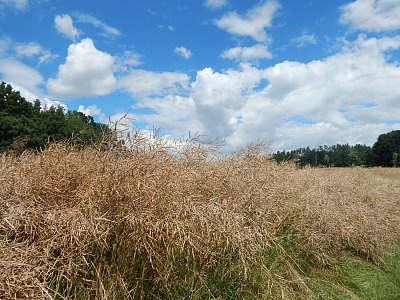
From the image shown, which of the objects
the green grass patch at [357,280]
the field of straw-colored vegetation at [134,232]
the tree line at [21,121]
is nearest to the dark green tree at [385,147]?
the tree line at [21,121]

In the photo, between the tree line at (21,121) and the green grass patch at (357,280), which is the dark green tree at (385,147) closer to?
the tree line at (21,121)

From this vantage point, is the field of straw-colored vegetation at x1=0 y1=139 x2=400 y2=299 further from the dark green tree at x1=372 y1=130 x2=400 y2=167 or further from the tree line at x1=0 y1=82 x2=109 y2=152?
the dark green tree at x1=372 y1=130 x2=400 y2=167

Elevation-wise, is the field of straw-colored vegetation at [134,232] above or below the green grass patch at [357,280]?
above

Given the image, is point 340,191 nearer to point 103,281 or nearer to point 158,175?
point 158,175

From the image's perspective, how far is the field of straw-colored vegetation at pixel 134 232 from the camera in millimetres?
3508

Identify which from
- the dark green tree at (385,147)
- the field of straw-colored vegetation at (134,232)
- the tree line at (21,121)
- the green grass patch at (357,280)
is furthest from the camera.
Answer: the dark green tree at (385,147)

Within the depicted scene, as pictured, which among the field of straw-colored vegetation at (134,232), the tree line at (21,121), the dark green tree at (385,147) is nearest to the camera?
the field of straw-colored vegetation at (134,232)

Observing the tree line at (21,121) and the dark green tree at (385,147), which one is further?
the dark green tree at (385,147)

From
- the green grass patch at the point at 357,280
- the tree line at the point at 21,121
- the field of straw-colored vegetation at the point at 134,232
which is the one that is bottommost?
the green grass patch at the point at 357,280

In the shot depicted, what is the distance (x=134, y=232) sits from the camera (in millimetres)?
3756

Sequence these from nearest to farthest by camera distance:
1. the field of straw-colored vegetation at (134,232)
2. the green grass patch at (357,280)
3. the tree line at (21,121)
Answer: the field of straw-colored vegetation at (134,232), the green grass patch at (357,280), the tree line at (21,121)

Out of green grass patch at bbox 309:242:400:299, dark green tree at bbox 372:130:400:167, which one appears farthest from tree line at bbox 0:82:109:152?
dark green tree at bbox 372:130:400:167

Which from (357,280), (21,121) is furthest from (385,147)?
(357,280)

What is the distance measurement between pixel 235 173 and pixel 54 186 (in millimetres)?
3239
